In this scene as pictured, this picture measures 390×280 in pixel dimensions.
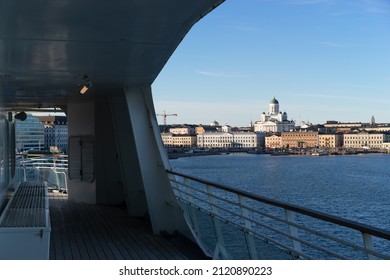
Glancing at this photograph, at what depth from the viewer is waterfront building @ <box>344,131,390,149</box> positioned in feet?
292

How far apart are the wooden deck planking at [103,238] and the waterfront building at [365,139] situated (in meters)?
88.3

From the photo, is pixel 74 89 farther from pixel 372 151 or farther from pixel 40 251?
pixel 372 151

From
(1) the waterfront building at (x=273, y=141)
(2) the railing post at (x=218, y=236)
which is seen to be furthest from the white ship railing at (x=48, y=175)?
(1) the waterfront building at (x=273, y=141)

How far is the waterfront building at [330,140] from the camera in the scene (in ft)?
310

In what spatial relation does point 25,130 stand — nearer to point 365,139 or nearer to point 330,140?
point 365,139

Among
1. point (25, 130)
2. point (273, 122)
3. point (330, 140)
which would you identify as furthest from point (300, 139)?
point (25, 130)

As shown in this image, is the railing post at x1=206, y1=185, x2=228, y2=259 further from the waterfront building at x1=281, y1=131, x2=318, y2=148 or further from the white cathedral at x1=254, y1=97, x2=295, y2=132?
the white cathedral at x1=254, y1=97, x2=295, y2=132

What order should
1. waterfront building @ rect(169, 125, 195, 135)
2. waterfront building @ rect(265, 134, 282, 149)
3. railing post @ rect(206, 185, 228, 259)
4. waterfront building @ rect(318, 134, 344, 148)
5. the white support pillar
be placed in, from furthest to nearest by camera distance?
waterfront building @ rect(318, 134, 344, 148) < waterfront building @ rect(265, 134, 282, 149) < waterfront building @ rect(169, 125, 195, 135) < the white support pillar < railing post @ rect(206, 185, 228, 259)

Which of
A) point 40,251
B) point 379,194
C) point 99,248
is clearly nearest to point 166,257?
point 99,248

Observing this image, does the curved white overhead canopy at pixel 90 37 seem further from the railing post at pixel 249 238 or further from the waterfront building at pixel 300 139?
the waterfront building at pixel 300 139

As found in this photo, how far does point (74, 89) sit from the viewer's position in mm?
5879

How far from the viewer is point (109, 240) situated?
16.4 feet

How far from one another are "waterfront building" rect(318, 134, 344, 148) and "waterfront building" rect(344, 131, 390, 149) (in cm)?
105

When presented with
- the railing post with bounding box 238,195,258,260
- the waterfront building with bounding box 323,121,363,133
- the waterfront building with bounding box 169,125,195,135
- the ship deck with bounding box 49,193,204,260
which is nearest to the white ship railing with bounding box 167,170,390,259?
the railing post with bounding box 238,195,258,260
